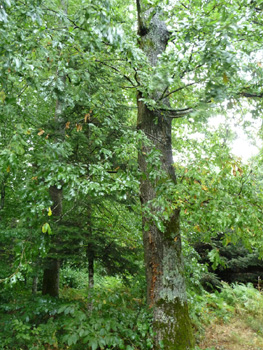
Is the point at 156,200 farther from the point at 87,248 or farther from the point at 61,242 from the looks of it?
the point at 61,242

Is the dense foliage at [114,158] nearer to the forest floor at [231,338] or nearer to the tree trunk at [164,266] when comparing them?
the tree trunk at [164,266]

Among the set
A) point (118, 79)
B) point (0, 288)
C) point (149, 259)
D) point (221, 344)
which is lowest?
point (221, 344)

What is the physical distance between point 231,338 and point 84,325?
3247 mm

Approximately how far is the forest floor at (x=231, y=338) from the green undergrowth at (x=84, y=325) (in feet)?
4.98

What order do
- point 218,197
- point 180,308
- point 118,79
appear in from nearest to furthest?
1. point 218,197
2. point 180,308
3. point 118,79

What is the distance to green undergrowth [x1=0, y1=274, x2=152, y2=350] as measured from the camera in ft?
11.7

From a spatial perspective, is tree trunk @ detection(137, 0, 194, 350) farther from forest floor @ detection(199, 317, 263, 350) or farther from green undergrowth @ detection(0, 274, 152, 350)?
forest floor @ detection(199, 317, 263, 350)

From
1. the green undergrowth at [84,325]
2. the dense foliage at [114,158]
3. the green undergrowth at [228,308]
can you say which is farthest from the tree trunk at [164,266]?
the green undergrowth at [228,308]

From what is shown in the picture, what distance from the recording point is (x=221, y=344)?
5.09m

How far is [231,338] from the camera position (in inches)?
209

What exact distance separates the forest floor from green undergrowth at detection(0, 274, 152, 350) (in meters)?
1.52

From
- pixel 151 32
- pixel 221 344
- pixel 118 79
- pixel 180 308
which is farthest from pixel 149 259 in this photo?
pixel 151 32

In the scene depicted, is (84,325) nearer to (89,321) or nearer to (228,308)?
(89,321)

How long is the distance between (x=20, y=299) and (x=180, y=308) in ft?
10.3
